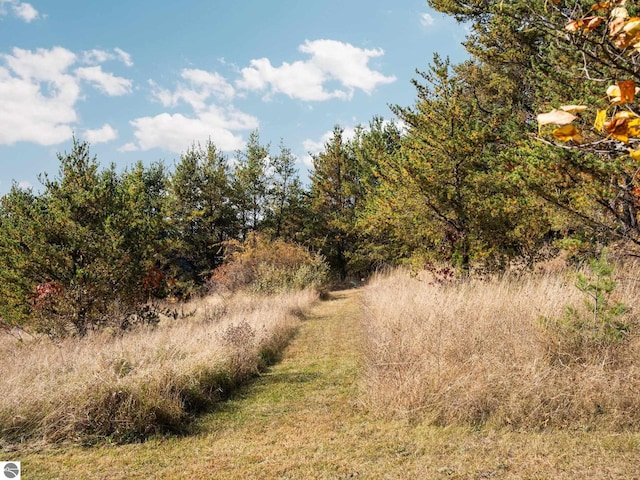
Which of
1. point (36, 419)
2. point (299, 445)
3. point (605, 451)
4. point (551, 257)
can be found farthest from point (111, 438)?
point (551, 257)

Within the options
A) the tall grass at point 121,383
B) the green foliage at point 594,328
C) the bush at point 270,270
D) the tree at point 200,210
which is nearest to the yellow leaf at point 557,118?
the green foliage at point 594,328

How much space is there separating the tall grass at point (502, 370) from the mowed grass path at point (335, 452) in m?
0.26

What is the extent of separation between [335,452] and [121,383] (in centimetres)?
292

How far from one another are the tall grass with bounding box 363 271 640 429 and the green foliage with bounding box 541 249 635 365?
4 centimetres

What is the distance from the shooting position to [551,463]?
3902 mm

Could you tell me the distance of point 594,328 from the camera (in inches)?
211

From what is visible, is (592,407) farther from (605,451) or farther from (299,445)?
(299,445)

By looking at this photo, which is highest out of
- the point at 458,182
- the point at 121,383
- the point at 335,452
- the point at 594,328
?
the point at 458,182

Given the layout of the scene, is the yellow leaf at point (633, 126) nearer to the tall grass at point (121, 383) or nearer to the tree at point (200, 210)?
the tall grass at point (121, 383)

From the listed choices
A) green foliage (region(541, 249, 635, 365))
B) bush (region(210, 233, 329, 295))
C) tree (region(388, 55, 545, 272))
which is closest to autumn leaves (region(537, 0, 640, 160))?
green foliage (region(541, 249, 635, 365))

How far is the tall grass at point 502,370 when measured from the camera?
4.71m

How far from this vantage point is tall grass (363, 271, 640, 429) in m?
4.71

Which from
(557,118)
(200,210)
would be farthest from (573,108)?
(200,210)

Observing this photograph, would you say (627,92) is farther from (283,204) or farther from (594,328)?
(283,204)
